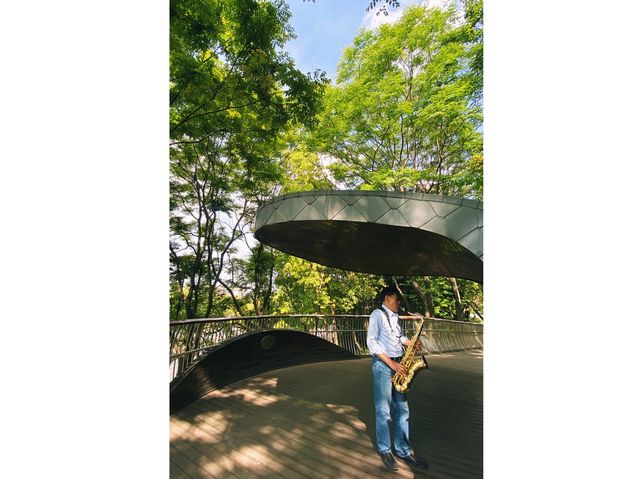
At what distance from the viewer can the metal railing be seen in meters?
5.59

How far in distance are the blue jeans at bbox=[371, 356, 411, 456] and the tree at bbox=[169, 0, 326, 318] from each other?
681cm

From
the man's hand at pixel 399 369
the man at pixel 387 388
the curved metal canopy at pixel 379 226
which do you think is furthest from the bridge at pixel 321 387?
the man's hand at pixel 399 369

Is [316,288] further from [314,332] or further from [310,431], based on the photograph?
[310,431]

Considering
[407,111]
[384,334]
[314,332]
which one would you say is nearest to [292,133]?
[407,111]

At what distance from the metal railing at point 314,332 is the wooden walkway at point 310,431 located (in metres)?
0.99

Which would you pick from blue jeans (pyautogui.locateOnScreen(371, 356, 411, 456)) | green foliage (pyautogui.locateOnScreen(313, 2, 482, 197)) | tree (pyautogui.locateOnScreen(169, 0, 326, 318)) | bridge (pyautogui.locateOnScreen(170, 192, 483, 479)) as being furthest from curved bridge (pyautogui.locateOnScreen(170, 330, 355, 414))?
green foliage (pyautogui.locateOnScreen(313, 2, 482, 197))

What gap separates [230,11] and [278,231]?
5683mm

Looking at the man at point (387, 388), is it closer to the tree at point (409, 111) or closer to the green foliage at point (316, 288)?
the tree at point (409, 111)

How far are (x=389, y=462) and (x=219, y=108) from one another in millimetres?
9035

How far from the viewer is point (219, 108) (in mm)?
8562

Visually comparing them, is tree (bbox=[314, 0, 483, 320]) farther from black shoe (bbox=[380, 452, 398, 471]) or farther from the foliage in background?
black shoe (bbox=[380, 452, 398, 471])

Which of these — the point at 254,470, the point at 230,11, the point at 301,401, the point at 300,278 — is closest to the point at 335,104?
the point at 230,11
